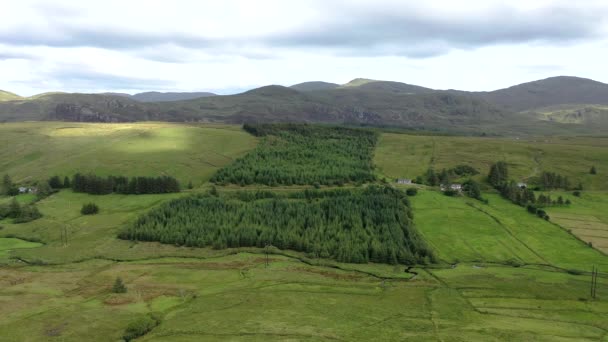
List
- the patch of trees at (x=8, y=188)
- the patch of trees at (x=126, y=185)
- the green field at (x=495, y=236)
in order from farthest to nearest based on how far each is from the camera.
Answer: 1. the patch of trees at (x=8, y=188)
2. the patch of trees at (x=126, y=185)
3. the green field at (x=495, y=236)

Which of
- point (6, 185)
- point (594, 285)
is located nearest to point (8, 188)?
point (6, 185)

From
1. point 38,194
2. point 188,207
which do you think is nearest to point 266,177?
point 188,207

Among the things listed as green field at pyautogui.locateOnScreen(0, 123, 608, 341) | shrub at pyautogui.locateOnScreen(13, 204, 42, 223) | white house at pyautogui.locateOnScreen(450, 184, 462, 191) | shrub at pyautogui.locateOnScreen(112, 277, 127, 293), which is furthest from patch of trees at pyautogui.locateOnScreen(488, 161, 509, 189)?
shrub at pyautogui.locateOnScreen(13, 204, 42, 223)

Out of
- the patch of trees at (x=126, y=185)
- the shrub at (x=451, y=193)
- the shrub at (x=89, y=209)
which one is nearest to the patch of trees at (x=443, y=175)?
the shrub at (x=451, y=193)

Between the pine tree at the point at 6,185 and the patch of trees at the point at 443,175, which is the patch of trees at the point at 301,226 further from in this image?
the pine tree at the point at 6,185

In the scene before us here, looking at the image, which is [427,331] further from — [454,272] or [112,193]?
[112,193]

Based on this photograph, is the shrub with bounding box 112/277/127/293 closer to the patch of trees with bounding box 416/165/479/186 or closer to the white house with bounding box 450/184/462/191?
the white house with bounding box 450/184/462/191
